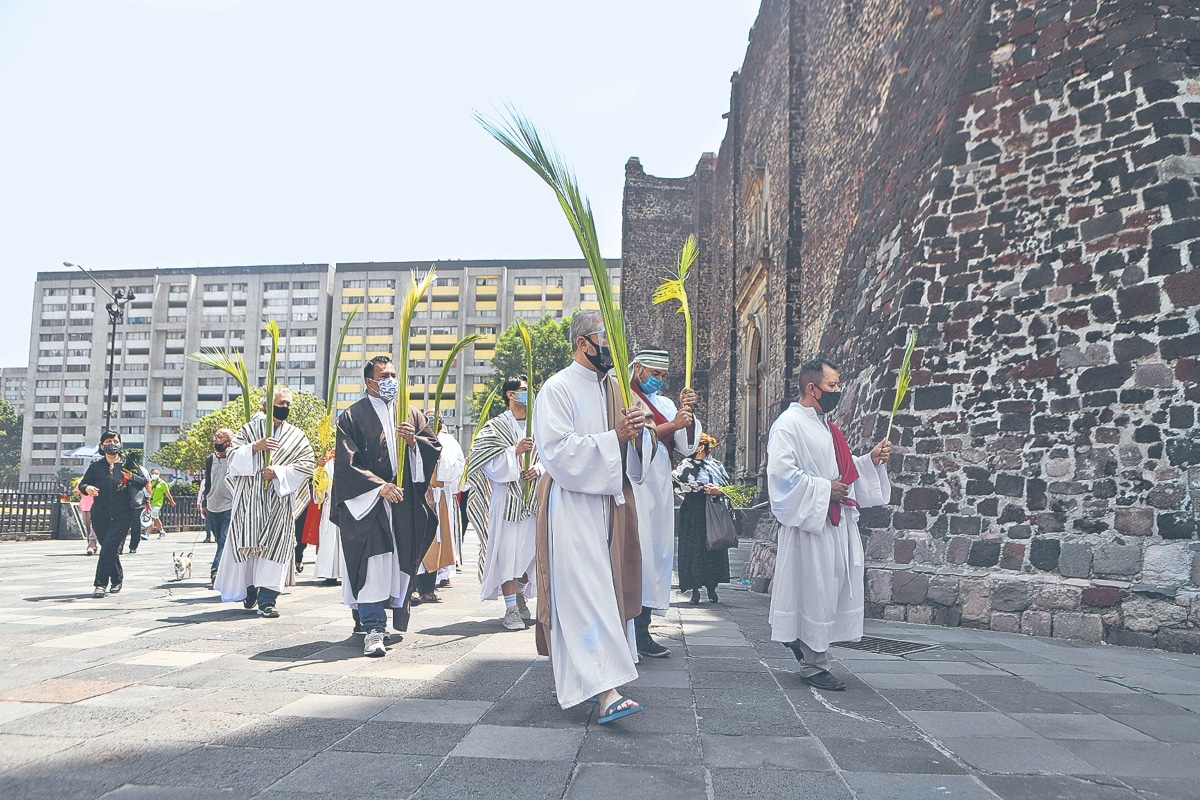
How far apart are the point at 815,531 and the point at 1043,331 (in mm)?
4171

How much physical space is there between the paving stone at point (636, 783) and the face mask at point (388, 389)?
350 centimetres

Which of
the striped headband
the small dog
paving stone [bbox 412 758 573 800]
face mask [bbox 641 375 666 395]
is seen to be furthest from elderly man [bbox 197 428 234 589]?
paving stone [bbox 412 758 573 800]

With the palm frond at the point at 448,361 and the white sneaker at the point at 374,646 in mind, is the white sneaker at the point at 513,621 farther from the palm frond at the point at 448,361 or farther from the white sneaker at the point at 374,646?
the palm frond at the point at 448,361

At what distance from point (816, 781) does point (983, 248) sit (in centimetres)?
667

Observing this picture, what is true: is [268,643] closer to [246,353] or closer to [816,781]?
[816,781]

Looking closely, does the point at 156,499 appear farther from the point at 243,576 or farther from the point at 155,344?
the point at 155,344

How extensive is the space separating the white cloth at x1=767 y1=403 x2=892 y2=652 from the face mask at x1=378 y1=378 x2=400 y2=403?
2622 mm

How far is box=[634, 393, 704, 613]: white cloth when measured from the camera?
5495 mm

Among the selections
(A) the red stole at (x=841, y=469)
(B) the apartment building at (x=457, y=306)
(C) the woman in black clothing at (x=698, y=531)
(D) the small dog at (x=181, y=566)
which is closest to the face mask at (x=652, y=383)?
(A) the red stole at (x=841, y=469)

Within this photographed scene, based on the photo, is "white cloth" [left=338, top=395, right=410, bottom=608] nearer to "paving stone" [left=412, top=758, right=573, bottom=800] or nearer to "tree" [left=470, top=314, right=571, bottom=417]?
"paving stone" [left=412, top=758, right=573, bottom=800]

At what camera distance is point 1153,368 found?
708cm

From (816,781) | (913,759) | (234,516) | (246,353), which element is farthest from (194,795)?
(246,353)

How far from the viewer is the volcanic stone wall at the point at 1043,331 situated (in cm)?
696

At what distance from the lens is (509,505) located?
7469 mm
